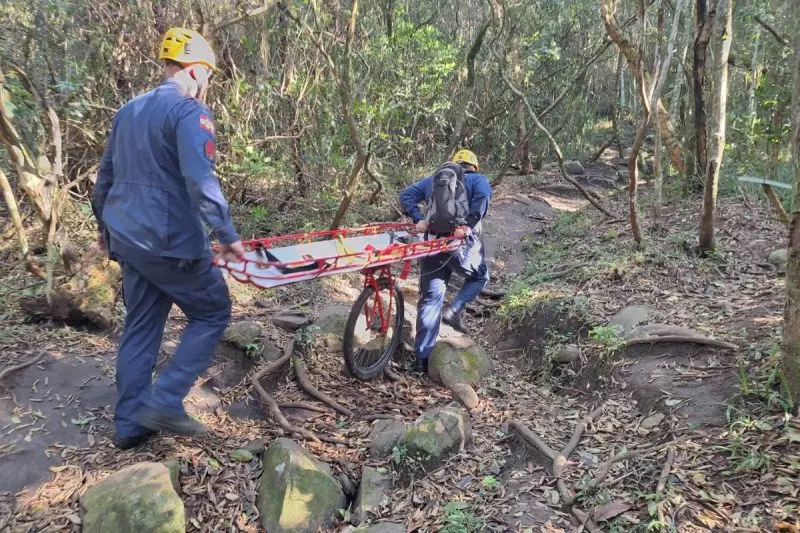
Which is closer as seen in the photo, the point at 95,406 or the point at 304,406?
the point at 95,406

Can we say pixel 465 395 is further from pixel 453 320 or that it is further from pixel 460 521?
pixel 460 521

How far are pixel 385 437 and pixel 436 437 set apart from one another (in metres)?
0.37

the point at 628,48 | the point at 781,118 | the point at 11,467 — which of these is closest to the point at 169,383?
the point at 11,467

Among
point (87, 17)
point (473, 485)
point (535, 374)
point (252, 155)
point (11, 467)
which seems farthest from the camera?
point (252, 155)

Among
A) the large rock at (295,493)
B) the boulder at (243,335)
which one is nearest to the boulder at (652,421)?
the large rock at (295,493)

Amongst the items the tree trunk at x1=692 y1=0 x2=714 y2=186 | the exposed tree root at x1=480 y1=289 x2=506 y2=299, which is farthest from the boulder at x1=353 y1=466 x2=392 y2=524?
the tree trunk at x1=692 y1=0 x2=714 y2=186

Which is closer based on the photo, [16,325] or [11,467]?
[11,467]

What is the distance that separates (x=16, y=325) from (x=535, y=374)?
14.1ft

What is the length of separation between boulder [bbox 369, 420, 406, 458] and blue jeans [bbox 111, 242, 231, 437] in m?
1.27

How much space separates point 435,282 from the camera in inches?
204

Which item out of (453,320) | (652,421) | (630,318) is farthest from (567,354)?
(453,320)

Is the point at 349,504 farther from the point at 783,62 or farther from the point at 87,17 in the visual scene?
the point at 783,62

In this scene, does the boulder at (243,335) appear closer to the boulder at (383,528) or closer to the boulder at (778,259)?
the boulder at (383,528)

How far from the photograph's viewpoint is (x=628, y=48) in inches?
238
